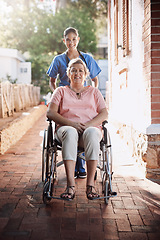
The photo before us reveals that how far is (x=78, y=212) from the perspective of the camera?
8.39 feet

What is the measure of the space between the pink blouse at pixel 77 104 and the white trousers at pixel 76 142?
0.23m

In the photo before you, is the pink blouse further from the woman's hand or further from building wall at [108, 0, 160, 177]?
building wall at [108, 0, 160, 177]

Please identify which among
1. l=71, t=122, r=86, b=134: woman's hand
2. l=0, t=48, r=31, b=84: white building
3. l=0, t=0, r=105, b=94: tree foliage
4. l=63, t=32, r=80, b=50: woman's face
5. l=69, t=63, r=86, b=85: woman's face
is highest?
l=0, t=0, r=105, b=94: tree foliage

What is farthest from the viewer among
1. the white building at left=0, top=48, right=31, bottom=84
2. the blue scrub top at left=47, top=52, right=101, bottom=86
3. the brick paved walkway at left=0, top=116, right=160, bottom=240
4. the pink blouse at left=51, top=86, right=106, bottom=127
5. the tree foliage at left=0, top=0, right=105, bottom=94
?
the tree foliage at left=0, top=0, right=105, bottom=94

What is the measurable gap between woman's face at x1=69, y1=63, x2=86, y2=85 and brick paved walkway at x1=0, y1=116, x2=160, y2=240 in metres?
1.05

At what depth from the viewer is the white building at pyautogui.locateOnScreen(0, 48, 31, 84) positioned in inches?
836

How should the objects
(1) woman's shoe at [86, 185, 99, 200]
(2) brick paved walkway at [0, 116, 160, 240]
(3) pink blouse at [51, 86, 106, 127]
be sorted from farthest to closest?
(3) pink blouse at [51, 86, 106, 127], (1) woman's shoe at [86, 185, 99, 200], (2) brick paved walkway at [0, 116, 160, 240]

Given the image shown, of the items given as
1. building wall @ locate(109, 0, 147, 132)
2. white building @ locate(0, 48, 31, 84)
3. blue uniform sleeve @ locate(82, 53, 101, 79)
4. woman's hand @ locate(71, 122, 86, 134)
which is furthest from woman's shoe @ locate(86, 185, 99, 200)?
white building @ locate(0, 48, 31, 84)

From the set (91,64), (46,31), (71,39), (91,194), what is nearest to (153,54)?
(91,64)

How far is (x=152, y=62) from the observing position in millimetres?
3412

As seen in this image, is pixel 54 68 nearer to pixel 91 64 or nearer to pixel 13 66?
pixel 91 64

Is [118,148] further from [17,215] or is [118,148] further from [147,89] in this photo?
[17,215]

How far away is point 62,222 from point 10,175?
1.44 metres

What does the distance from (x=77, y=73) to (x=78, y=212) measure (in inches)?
49.6
